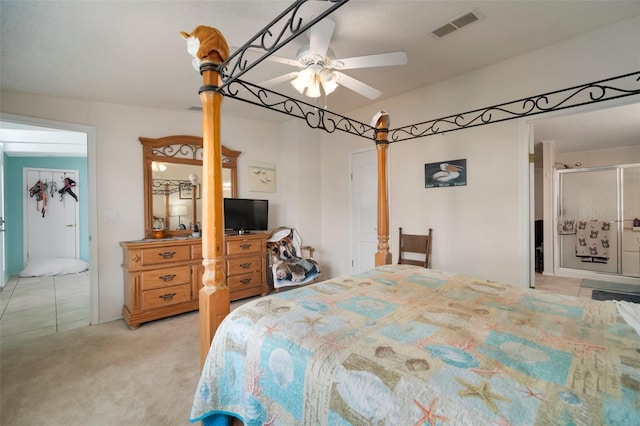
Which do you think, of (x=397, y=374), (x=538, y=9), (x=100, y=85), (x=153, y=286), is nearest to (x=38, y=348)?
(x=153, y=286)

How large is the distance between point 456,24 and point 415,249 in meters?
2.18

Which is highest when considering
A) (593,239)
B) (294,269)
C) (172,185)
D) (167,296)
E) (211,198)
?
(172,185)

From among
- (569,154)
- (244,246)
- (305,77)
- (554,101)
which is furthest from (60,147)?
(569,154)

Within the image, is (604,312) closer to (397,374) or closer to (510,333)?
(510,333)

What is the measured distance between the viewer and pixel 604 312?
1.18 metres

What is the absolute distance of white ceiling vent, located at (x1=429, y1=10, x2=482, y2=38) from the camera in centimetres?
194

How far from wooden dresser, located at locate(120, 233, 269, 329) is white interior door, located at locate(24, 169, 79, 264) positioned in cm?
378

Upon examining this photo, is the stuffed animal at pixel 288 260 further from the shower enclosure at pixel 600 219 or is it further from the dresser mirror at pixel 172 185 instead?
the shower enclosure at pixel 600 219

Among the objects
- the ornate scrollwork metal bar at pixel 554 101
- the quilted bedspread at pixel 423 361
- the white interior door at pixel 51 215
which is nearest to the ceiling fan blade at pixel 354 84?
the ornate scrollwork metal bar at pixel 554 101

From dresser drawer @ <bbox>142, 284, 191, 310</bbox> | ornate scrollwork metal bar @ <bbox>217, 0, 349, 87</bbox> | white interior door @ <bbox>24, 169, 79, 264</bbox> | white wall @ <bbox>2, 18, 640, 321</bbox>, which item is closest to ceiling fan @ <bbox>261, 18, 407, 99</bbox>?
ornate scrollwork metal bar @ <bbox>217, 0, 349, 87</bbox>

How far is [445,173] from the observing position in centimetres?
306

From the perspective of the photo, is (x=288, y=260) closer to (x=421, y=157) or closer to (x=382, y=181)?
(x=382, y=181)

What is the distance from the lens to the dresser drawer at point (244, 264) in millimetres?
3551

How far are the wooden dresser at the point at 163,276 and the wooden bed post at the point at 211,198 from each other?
6.66ft
